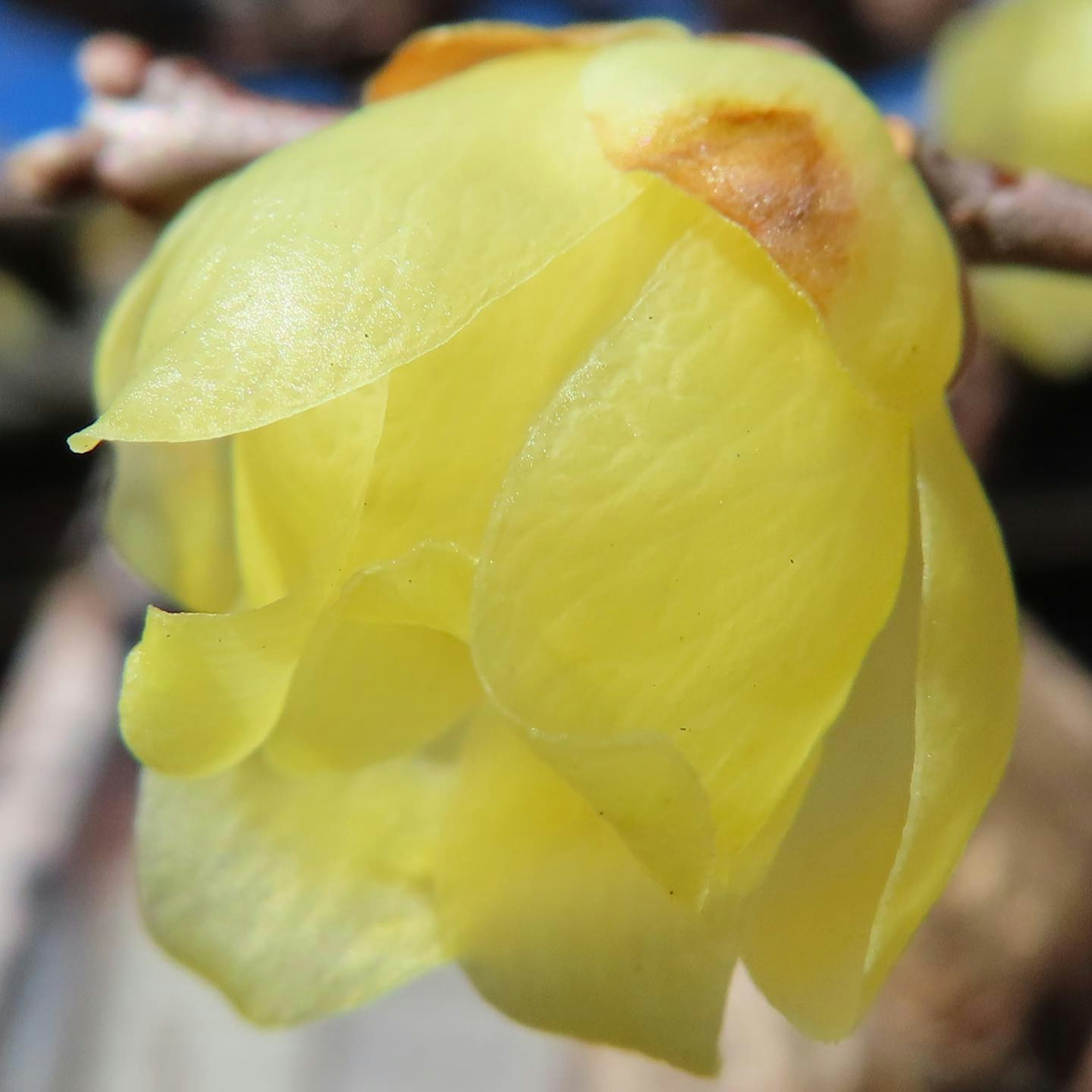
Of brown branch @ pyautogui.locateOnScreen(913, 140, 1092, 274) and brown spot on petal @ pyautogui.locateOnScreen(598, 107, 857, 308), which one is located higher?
brown spot on petal @ pyautogui.locateOnScreen(598, 107, 857, 308)

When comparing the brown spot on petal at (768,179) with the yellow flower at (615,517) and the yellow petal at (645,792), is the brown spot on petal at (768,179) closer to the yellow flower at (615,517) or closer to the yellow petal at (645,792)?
the yellow flower at (615,517)

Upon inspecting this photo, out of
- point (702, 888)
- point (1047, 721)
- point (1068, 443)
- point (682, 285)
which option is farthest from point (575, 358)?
point (1068, 443)

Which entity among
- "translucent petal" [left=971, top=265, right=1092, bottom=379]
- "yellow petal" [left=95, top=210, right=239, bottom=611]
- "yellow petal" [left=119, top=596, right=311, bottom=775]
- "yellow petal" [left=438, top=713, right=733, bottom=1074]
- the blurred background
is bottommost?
the blurred background

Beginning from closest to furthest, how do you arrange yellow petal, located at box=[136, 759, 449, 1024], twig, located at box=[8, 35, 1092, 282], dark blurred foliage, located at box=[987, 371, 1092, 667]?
yellow petal, located at box=[136, 759, 449, 1024]
twig, located at box=[8, 35, 1092, 282]
dark blurred foliage, located at box=[987, 371, 1092, 667]

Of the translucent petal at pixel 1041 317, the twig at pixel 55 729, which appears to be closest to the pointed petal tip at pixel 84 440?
the translucent petal at pixel 1041 317

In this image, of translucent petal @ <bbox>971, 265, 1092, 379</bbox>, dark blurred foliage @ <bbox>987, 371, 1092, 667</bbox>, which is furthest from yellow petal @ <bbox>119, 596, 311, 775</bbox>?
dark blurred foliage @ <bbox>987, 371, 1092, 667</bbox>

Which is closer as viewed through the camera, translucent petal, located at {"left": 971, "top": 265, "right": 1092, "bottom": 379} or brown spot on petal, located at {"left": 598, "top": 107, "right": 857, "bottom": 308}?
brown spot on petal, located at {"left": 598, "top": 107, "right": 857, "bottom": 308}

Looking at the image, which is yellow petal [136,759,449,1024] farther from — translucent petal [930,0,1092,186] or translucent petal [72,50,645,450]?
translucent petal [930,0,1092,186]

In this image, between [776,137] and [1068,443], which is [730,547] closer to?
[776,137]

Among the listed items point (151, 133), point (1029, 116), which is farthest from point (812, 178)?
point (1029, 116)
